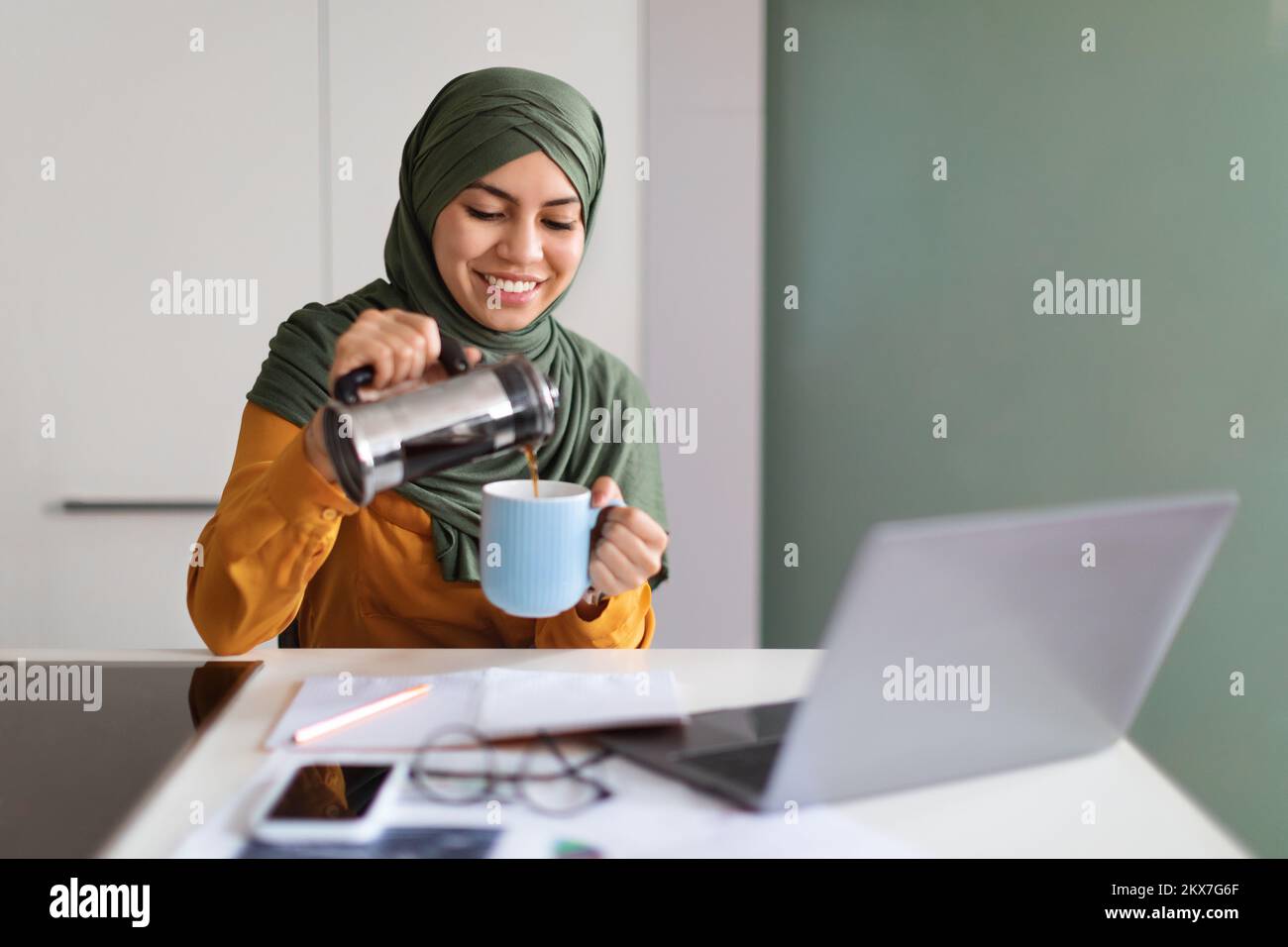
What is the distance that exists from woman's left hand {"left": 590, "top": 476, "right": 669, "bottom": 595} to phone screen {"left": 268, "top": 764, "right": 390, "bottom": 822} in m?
0.35

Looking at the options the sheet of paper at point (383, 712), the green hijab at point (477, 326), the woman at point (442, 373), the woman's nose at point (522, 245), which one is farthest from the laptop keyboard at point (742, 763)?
the woman's nose at point (522, 245)

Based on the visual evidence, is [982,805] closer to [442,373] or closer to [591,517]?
[591,517]

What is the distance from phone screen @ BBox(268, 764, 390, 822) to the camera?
773mm

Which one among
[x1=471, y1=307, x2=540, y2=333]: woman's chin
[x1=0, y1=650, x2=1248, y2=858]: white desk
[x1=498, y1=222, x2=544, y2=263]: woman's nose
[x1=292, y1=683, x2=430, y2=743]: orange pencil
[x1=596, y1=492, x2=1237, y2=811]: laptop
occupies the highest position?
[x1=498, y1=222, x2=544, y2=263]: woman's nose

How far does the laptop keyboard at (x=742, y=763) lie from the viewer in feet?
2.75

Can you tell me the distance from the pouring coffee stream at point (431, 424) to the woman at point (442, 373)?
23 centimetres

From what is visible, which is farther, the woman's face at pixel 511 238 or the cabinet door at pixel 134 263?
the cabinet door at pixel 134 263

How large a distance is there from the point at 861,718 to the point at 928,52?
1.93 m

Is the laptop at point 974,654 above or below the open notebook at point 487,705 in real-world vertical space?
above

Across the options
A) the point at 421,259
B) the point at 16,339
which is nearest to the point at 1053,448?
the point at 421,259

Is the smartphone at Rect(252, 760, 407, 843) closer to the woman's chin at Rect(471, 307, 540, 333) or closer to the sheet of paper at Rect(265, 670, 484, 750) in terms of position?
the sheet of paper at Rect(265, 670, 484, 750)

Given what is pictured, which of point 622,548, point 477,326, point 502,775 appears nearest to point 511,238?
point 477,326

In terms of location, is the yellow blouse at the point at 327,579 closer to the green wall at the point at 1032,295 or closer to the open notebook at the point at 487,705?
the open notebook at the point at 487,705

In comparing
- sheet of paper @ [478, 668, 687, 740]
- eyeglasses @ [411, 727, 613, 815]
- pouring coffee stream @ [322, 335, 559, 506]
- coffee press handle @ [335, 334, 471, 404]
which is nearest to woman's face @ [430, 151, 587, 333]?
coffee press handle @ [335, 334, 471, 404]
